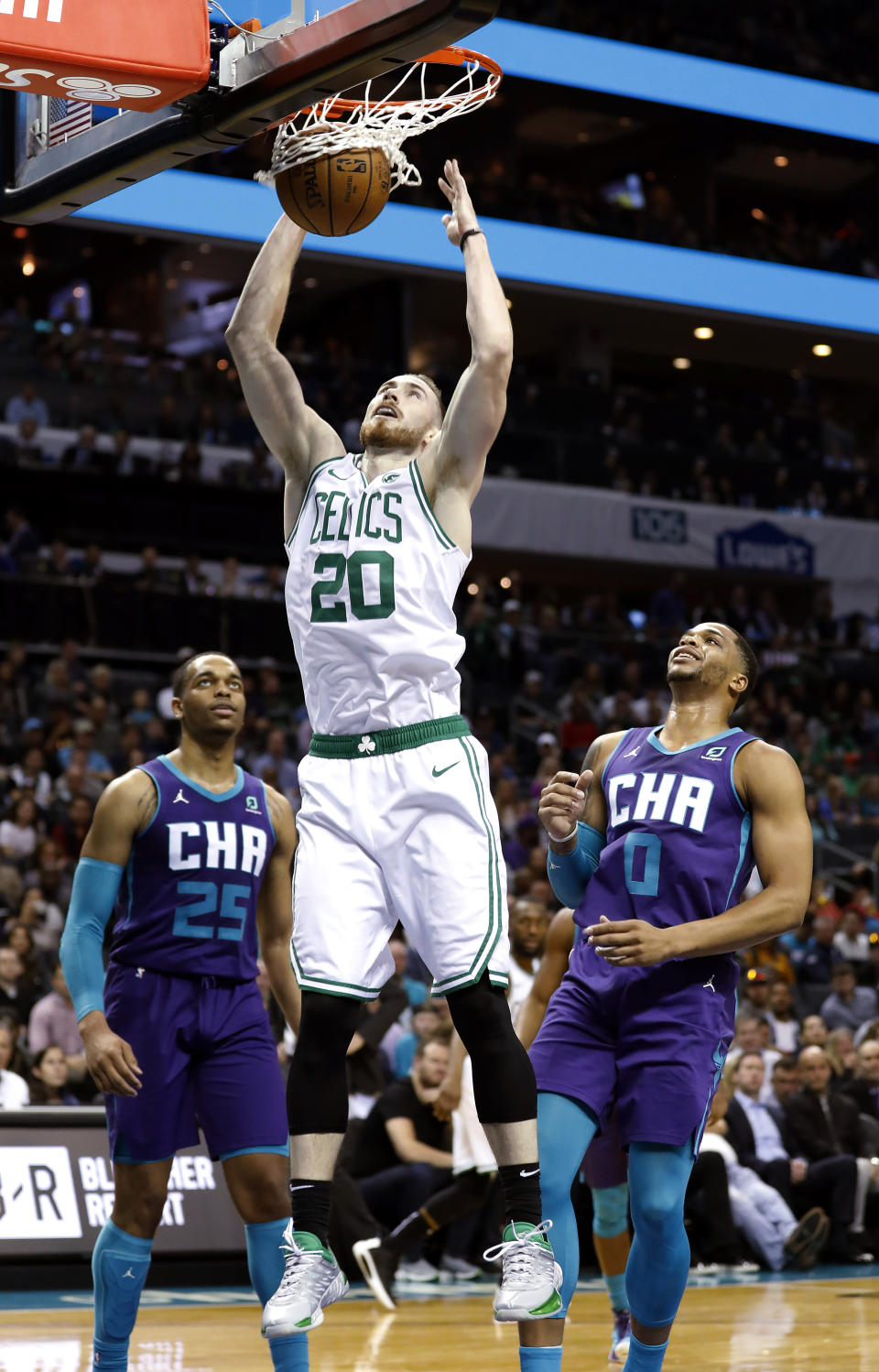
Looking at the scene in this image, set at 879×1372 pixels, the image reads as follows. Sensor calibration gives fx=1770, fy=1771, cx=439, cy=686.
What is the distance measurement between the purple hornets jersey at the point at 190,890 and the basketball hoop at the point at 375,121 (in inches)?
77.8

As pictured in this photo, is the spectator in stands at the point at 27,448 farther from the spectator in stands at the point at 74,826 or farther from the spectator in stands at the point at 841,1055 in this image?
the spectator in stands at the point at 841,1055

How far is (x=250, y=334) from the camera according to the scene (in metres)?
4.84

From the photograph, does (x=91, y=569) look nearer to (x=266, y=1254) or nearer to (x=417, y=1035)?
(x=417, y=1035)

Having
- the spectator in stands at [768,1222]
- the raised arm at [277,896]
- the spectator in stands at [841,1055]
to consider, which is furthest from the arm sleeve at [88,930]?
the spectator in stands at [841,1055]

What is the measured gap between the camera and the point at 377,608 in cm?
454

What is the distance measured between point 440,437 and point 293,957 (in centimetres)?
141

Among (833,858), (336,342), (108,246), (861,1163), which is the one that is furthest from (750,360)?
(861,1163)

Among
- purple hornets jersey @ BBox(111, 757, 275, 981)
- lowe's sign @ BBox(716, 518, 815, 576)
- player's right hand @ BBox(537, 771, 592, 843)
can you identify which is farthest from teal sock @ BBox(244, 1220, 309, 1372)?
lowe's sign @ BBox(716, 518, 815, 576)

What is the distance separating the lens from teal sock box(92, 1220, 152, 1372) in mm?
5281

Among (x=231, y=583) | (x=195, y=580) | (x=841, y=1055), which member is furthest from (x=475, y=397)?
(x=231, y=583)

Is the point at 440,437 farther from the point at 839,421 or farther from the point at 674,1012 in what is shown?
the point at 839,421

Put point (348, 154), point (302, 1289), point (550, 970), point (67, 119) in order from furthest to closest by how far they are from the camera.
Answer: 1. point (550, 970)
2. point (67, 119)
3. point (348, 154)
4. point (302, 1289)

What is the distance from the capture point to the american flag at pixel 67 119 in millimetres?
5543

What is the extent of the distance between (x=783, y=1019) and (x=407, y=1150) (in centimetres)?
434
